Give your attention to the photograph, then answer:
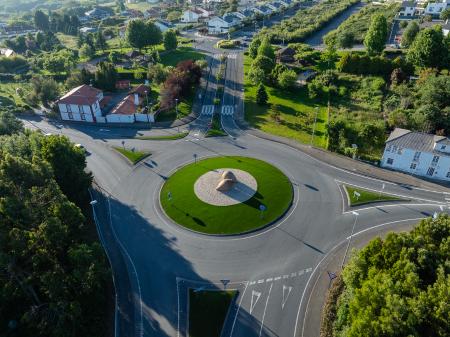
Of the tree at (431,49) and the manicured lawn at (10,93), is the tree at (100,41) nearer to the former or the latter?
the manicured lawn at (10,93)

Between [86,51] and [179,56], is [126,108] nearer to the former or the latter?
[179,56]

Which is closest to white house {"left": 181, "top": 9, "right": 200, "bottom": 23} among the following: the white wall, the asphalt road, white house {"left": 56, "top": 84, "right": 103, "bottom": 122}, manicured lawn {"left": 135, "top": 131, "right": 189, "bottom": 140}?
white house {"left": 56, "top": 84, "right": 103, "bottom": 122}

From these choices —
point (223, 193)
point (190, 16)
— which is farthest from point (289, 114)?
point (190, 16)

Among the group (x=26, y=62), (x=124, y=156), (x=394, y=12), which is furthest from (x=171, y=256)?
→ (x=394, y=12)

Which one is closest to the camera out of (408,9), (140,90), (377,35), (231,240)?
(231,240)

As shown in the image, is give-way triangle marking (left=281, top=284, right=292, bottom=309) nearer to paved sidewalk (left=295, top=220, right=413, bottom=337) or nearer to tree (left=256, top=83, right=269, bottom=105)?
paved sidewalk (left=295, top=220, right=413, bottom=337)

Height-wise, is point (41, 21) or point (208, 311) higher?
point (41, 21)

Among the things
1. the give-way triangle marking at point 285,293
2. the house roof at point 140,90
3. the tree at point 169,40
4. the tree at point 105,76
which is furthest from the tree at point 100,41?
the give-way triangle marking at point 285,293
